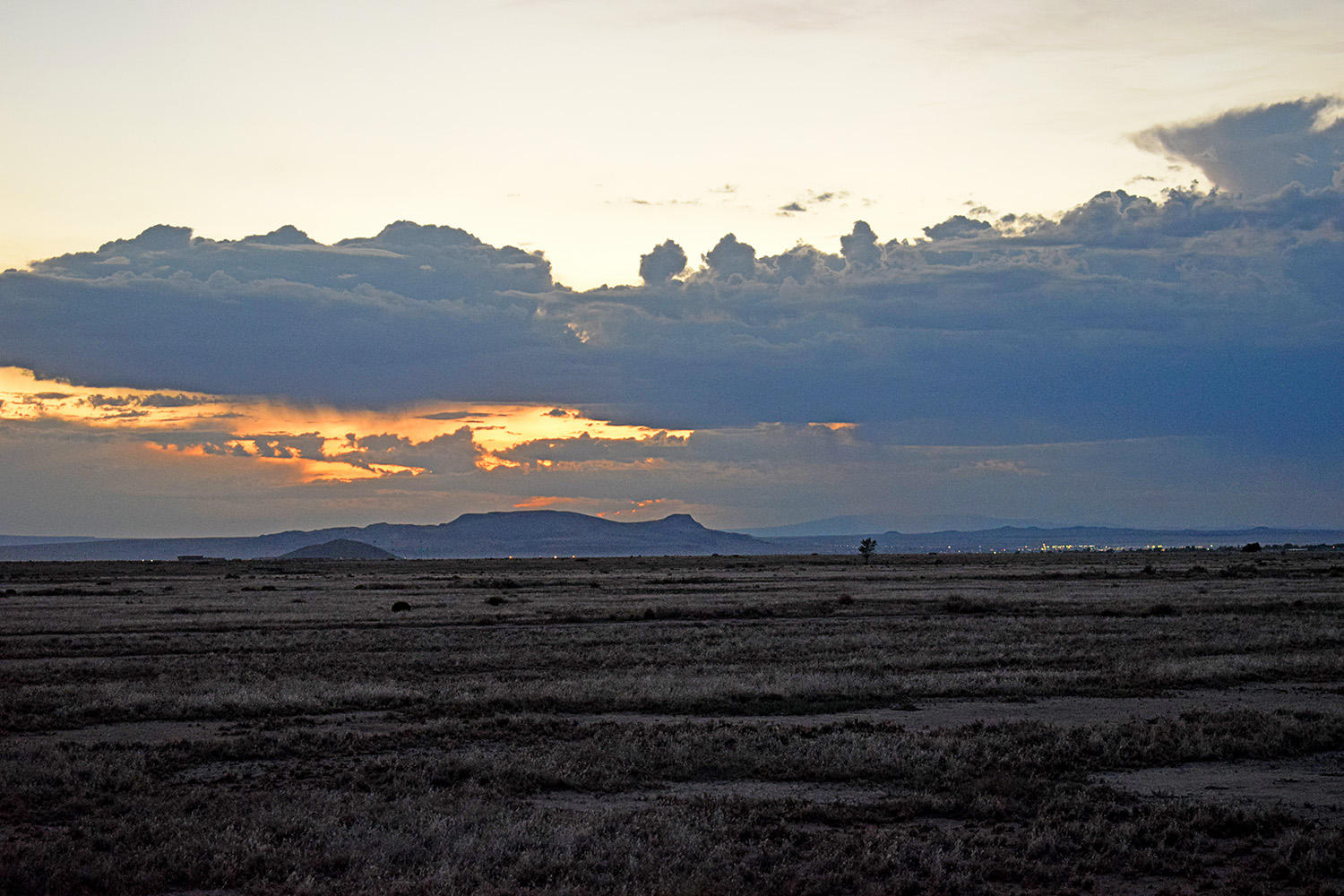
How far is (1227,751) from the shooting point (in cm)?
1753

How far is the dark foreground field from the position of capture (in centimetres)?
1138

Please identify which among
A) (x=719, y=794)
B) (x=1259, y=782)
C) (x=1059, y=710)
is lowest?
(x=1059, y=710)

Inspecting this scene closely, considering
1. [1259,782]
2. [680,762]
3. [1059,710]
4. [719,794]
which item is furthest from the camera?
[1059,710]

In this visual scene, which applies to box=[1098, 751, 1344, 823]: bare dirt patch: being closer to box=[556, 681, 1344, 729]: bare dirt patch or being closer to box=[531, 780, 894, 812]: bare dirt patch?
box=[556, 681, 1344, 729]: bare dirt patch

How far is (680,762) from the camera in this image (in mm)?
16672

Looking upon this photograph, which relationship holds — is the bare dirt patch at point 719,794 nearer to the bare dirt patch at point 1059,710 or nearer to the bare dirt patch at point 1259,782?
the bare dirt patch at point 1259,782

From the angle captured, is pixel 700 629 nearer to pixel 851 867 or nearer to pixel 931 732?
pixel 931 732

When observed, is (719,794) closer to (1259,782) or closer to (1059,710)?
(1259,782)

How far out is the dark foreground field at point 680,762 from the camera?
11.4 m

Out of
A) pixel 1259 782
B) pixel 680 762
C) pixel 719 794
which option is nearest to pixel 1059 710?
pixel 1259 782

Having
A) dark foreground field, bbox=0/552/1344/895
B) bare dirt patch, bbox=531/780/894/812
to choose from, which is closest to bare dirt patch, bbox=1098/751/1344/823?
dark foreground field, bbox=0/552/1344/895

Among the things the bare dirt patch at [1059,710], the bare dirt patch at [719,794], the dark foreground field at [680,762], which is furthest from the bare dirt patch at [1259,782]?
the bare dirt patch at [719,794]

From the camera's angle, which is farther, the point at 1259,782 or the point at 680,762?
the point at 680,762

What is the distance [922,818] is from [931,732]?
528 centimetres
